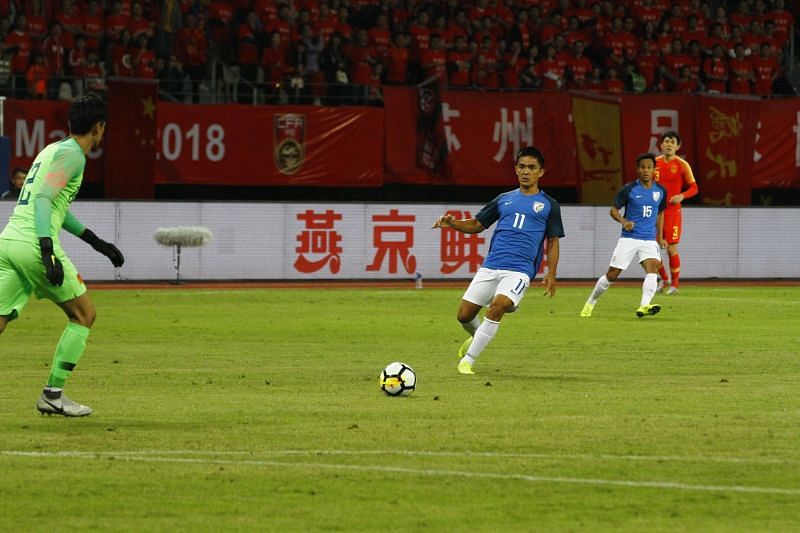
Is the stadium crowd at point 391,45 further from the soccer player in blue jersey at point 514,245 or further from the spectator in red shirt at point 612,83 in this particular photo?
the soccer player in blue jersey at point 514,245

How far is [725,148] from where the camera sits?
114ft

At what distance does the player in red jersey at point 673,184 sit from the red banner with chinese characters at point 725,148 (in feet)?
24.7

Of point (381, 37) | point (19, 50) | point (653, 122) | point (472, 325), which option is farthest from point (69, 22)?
point (472, 325)

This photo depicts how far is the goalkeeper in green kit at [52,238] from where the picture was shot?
983 cm

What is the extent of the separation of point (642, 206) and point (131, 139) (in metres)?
12.2

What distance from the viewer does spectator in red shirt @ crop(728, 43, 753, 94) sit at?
37.4 metres

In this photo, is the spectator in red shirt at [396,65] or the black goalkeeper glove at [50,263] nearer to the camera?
the black goalkeeper glove at [50,263]

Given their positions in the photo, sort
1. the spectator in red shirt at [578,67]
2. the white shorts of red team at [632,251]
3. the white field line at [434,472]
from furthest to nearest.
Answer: the spectator in red shirt at [578,67]
the white shorts of red team at [632,251]
the white field line at [434,472]

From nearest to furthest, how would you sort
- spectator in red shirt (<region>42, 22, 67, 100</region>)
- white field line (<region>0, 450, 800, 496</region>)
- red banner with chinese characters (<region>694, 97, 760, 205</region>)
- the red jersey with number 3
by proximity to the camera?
1. white field line (<region>0, 450, 800, 496</region>)
2. the red jersey with number 3
3. spectator in red shirt (<region>42, 22, 67, 100</region>)
4. red banner with chinese characters (<region>694, 97, 760, 205</region>)

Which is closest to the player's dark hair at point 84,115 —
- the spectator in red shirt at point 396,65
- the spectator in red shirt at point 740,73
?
the spectator in red shirt at point 396,65

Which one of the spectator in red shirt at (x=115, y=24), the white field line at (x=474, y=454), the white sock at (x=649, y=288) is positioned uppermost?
the spectator in red shirt at (x=115, y=24)

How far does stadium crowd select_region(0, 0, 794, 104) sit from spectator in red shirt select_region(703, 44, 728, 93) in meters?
0.03

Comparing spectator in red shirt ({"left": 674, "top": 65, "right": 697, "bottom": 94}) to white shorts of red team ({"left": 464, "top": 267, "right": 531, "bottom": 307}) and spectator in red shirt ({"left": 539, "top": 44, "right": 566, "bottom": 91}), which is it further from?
white shorts of red team ({"left": 464, "top": 267, "right": 531, "bottom": 307})


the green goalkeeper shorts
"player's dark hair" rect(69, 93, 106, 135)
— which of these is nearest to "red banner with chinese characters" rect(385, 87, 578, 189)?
"player's dark hair" rect(69, 93, 106, 135)
